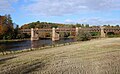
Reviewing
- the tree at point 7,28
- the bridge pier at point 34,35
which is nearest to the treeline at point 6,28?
the tree at point 7,28

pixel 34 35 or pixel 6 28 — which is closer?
pixel 6 28

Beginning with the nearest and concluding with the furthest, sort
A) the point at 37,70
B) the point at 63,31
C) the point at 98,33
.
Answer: the point at 37,70 < the point at 98,33 < the point at 63,31

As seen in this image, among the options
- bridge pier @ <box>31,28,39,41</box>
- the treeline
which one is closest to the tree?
the treeline

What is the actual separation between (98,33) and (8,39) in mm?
62791

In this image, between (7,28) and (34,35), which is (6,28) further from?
(34,35)

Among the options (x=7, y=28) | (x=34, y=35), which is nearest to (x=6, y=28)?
(x=7, y=28)

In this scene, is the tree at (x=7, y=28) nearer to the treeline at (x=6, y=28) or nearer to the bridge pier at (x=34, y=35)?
the treeline at (x=6, y=28)

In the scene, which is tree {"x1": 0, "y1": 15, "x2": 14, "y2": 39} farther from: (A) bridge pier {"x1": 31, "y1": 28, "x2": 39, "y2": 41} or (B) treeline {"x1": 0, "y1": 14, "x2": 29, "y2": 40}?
(A) bridge pier {"x1": 31, "y1": 28, "x2": 39, "y2": 41}

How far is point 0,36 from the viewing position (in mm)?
153000

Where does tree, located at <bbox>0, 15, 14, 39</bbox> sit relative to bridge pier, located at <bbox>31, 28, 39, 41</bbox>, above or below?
above

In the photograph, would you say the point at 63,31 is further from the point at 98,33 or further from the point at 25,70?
the point at 25,70

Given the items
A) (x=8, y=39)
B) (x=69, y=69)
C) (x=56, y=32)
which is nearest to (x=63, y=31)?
(x=56, y=32)

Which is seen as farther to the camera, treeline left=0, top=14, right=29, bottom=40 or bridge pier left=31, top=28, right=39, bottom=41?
bridge pier left=31, top=28, right=39, bottom=41

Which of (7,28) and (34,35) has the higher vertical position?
(7,28)
